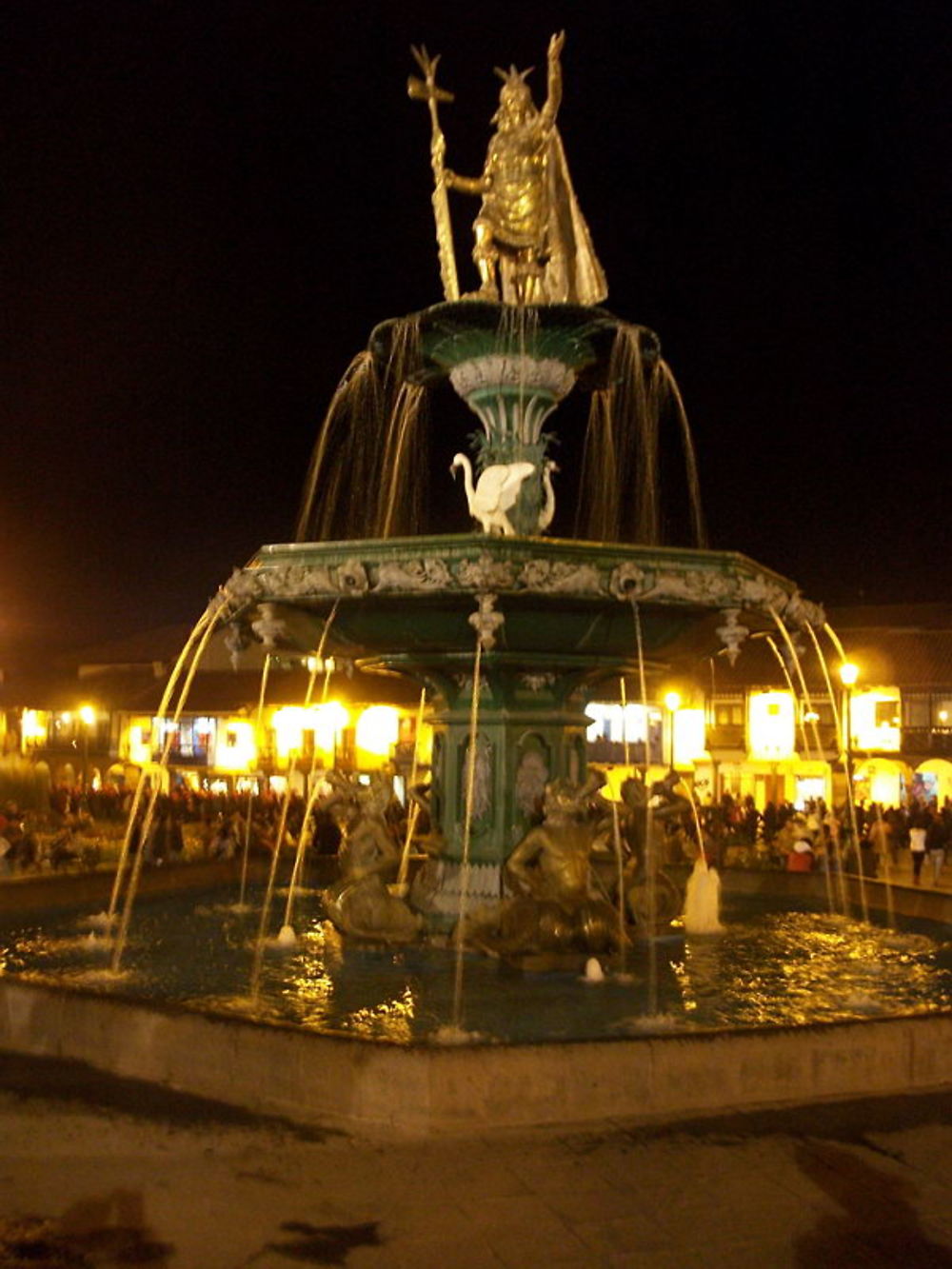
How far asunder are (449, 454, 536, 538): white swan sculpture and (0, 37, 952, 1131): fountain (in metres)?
0.03

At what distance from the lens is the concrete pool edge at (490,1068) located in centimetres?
648

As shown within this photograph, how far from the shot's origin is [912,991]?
9.63 metres

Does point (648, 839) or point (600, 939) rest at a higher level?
point (648, 839)

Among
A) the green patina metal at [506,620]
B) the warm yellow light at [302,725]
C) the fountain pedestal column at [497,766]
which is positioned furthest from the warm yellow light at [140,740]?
the fountain pedestal column at [497,766]

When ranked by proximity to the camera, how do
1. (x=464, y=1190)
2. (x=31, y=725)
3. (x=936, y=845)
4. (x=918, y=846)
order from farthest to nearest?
(x=31, y=725), (x=936, y=845), (x=918, y=846), (x=464, y=1190)

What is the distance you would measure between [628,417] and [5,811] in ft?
42.9

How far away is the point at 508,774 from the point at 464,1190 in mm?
5929

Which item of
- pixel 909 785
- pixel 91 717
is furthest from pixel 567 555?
pixel 91 717

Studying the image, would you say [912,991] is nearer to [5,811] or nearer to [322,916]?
[322,916]

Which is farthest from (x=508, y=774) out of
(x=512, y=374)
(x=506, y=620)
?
(x=512, y=374)

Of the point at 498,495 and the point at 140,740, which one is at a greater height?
the point at 140,740

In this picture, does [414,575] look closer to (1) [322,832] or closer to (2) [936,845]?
(1) [322,832]

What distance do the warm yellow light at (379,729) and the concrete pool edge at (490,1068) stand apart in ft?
115

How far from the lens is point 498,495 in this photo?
11.3 m
